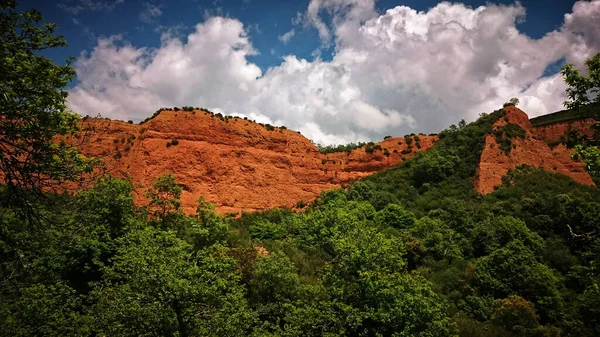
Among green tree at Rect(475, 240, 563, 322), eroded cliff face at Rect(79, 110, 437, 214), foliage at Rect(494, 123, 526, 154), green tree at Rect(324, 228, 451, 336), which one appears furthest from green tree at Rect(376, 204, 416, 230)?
foliage at Rect(494, 123, 526, 154)

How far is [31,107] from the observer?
616 centimetres

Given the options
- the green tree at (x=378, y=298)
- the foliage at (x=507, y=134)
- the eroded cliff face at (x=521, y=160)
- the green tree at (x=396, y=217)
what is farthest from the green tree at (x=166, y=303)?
the foliage at (x=507, y=134)

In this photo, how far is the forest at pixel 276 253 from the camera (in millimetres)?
6566

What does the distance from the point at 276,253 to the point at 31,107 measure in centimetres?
1918

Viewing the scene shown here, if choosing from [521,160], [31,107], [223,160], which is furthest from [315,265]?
[521,160]

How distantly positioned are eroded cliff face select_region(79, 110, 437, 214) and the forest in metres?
4.43

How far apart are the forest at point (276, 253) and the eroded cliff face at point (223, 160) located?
4.43 meters

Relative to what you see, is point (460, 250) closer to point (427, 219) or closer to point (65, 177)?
point (427, 219)

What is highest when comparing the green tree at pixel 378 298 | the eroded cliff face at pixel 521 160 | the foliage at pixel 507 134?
the foliage at pixel 507 134

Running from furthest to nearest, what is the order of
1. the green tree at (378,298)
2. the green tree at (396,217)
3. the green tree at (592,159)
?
the green tree at (396,217)
the green tree at (378,298)
the green tree at (592,159)

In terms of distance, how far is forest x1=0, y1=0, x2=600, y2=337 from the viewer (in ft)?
21.5

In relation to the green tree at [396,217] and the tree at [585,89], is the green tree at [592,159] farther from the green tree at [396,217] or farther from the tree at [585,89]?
the green tree at [396,217]

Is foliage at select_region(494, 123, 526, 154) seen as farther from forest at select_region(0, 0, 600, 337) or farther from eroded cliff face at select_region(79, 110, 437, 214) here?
eroded cliff face at select_region(79, 110, 437, 214)

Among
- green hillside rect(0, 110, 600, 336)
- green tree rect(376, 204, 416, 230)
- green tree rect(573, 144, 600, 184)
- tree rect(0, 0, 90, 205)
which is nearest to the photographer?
tree rect(0, 0, 90, 205)
